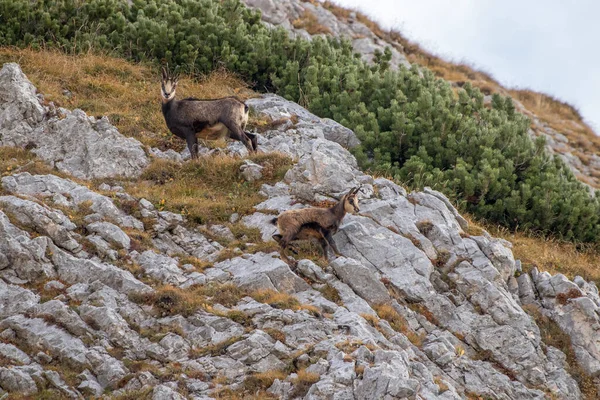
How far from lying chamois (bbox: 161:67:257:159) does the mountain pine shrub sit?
15.8 feet

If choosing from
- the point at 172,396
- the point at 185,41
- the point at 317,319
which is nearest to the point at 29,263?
the point at 172,396

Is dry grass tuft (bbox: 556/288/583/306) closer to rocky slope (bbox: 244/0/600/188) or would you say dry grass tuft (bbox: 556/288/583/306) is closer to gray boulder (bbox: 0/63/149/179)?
gray boulder (bbox: 0/63/149/179)

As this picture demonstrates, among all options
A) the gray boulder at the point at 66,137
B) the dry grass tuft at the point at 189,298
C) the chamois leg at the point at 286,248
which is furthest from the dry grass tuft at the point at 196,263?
the gray boulder at the point at 66,137

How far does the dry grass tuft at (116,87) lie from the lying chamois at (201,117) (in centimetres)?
140

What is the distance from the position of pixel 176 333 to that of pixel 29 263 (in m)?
3.35

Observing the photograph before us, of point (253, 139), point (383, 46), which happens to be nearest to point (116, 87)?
point (253, 139)

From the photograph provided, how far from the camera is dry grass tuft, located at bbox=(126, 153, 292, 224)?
1922 cm

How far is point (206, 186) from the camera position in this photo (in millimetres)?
20969

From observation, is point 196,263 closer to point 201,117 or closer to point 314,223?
point 314,223

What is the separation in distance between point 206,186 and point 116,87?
7.77 metres

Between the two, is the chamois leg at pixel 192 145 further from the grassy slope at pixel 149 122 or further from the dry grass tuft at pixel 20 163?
the dry grass tuft at pixel 20 163

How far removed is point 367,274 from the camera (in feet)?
55.1

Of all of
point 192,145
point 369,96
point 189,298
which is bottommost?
point 192,145

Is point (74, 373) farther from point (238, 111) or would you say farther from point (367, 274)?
point (238, 111)
